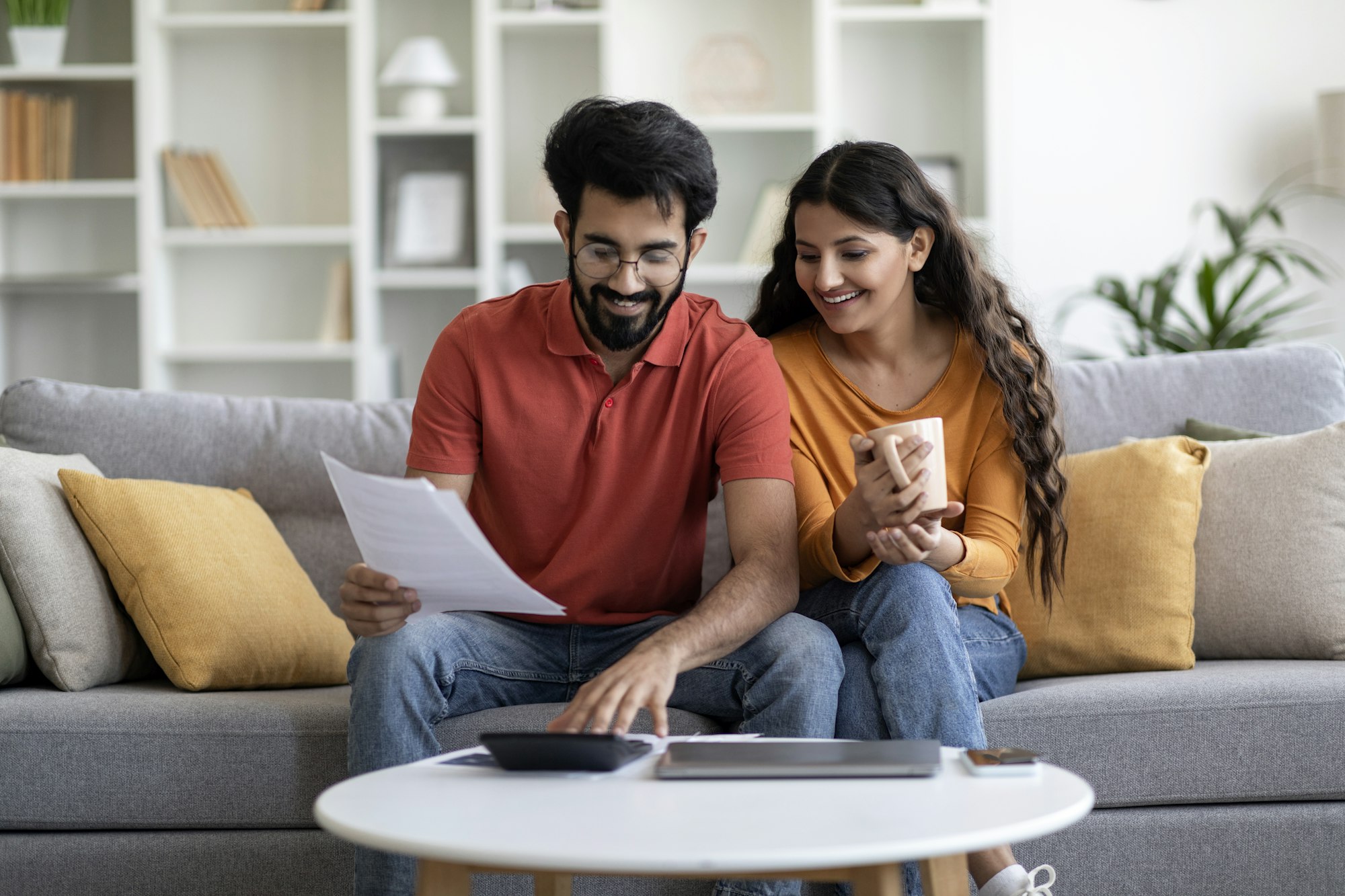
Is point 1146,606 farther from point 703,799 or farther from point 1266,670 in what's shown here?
point 703,799

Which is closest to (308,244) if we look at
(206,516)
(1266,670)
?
(206,516)

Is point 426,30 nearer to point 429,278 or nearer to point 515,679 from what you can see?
point 429,278

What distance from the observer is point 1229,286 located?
3.71m

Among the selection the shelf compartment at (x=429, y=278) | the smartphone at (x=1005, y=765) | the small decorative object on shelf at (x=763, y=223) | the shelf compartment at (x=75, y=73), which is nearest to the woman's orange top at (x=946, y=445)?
the smartphone at (x=1005, y=765)

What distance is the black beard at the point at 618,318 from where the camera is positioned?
156cm

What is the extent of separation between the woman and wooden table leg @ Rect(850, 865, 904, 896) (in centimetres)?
47

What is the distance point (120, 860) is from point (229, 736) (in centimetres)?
21

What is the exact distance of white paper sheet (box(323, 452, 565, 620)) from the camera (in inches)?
43.9

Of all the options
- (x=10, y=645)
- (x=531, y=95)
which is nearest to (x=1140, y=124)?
(x=531, y=95)

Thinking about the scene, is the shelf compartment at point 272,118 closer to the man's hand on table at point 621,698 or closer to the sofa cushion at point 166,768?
the sofa cushion at point 166,768

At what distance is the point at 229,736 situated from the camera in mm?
1586

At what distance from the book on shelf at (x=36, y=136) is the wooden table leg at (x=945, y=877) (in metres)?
Result: 3.53

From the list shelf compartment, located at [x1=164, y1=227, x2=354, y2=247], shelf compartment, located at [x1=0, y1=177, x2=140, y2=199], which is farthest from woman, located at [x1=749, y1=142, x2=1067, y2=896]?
shelf compartment, located at [x1=0, y1=177, x2=140, y2=199]

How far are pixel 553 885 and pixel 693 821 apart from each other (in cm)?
45
